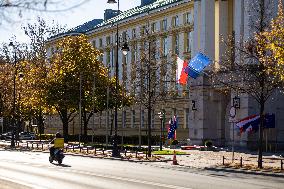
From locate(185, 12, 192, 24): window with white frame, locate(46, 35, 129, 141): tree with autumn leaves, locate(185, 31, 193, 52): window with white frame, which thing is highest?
locate(185, 12, 192, 24): window with white frame

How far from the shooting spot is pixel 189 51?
73.2 metres

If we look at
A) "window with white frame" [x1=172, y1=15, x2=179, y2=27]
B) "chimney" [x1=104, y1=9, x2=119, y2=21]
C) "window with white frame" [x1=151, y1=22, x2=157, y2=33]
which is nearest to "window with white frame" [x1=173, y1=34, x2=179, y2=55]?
"window with white frame" [x1=172, y1=15, x2=179, y2=27]

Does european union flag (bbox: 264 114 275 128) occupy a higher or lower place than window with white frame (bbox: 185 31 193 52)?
lower

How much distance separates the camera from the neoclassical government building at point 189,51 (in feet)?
176

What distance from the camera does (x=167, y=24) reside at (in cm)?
7844

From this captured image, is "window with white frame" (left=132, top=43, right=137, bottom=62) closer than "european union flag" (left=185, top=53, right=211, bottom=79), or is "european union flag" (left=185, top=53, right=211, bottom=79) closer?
"european union flag" (left=185, top=53, right=211, bottom=79)

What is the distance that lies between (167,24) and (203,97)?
22460 millimetres

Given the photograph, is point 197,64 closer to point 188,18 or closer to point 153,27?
point 188,18

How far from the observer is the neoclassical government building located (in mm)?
53541

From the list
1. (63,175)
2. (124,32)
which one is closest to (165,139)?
(124,32)

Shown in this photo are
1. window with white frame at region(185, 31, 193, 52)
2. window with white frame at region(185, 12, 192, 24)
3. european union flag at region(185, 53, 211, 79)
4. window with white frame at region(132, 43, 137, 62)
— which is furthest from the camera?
window with white frame at region(132, 43, 137, 62)

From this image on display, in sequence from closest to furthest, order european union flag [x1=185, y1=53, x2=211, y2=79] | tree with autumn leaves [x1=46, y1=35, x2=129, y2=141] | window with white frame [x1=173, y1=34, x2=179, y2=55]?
european union flag [x1=185, y1=53, x2=211, y2=79] < tree with autumn leaves [x1=46, y1=35, x2=129, y2=141] < window with white frame [x1=173, y1=34, x2=179, y2=55]

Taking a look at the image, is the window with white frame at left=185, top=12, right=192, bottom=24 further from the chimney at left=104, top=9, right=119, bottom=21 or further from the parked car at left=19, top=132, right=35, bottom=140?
the chimney at left=104, top=9, right=119, bottom=21

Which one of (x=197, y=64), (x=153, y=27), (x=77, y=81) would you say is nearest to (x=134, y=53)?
(x=153, y=27)
